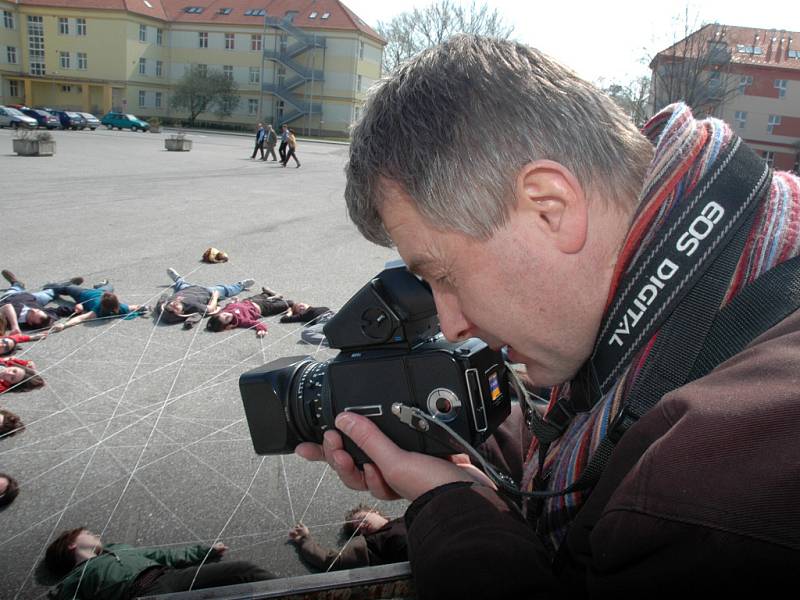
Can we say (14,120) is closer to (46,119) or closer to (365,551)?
(46,119)

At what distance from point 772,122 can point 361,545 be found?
45798 millimetres

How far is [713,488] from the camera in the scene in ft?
2.67

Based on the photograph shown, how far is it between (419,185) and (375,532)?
6.33ft

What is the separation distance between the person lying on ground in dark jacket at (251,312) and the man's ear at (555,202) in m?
4.49

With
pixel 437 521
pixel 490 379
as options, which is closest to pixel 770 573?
pixel 437 521

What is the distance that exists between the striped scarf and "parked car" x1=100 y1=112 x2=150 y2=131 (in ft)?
149

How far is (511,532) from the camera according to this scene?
4.15 feet

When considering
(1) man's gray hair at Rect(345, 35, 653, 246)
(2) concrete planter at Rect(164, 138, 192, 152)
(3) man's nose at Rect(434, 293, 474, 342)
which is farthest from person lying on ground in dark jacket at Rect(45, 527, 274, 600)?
(2) concrete planter at Rect(164, 138, 192, 152)

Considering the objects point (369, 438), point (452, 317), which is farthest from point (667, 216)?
point (369, 438)

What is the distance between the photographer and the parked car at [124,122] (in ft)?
139

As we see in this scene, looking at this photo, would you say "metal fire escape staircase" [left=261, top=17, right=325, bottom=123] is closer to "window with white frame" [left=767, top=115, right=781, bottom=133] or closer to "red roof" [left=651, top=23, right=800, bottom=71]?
"red roof" [left=651, top=23, right=800, bottom=71]

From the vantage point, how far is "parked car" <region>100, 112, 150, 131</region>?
4225 centimetres

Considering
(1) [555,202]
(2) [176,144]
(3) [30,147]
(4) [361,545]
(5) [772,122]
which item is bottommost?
(2) [176,144]

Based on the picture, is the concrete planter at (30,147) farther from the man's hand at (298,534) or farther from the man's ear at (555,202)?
the man's ear at (555,202)
